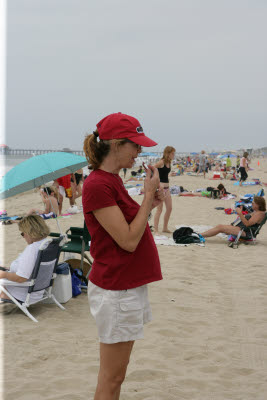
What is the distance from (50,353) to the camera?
10.7 ft

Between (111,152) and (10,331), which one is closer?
(111,152)

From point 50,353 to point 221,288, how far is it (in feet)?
8.24

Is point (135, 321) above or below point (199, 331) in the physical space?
above

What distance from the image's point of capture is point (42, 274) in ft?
13.3

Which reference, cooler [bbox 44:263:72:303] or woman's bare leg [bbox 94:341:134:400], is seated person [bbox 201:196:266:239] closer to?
cooler [bbox 44:263:72:303]

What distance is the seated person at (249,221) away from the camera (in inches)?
282

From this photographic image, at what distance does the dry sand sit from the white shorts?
3.96ft

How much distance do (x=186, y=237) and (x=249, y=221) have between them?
1.15 meters

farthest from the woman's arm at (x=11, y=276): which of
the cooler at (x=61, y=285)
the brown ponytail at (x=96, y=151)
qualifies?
the brown ponytail at (x=96, y=151)

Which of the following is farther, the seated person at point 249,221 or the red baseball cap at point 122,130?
the seated person at point 249,221

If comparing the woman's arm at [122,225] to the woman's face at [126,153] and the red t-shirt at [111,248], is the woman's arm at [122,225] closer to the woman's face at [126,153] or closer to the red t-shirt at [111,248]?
the red t-shirt at [111,248]

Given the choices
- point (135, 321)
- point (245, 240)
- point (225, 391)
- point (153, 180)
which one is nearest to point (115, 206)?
point (153, 180)

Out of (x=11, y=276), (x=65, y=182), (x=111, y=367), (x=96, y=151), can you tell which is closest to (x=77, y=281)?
(x=11, y=276)

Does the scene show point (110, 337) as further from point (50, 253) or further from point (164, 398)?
point (50, 253)
